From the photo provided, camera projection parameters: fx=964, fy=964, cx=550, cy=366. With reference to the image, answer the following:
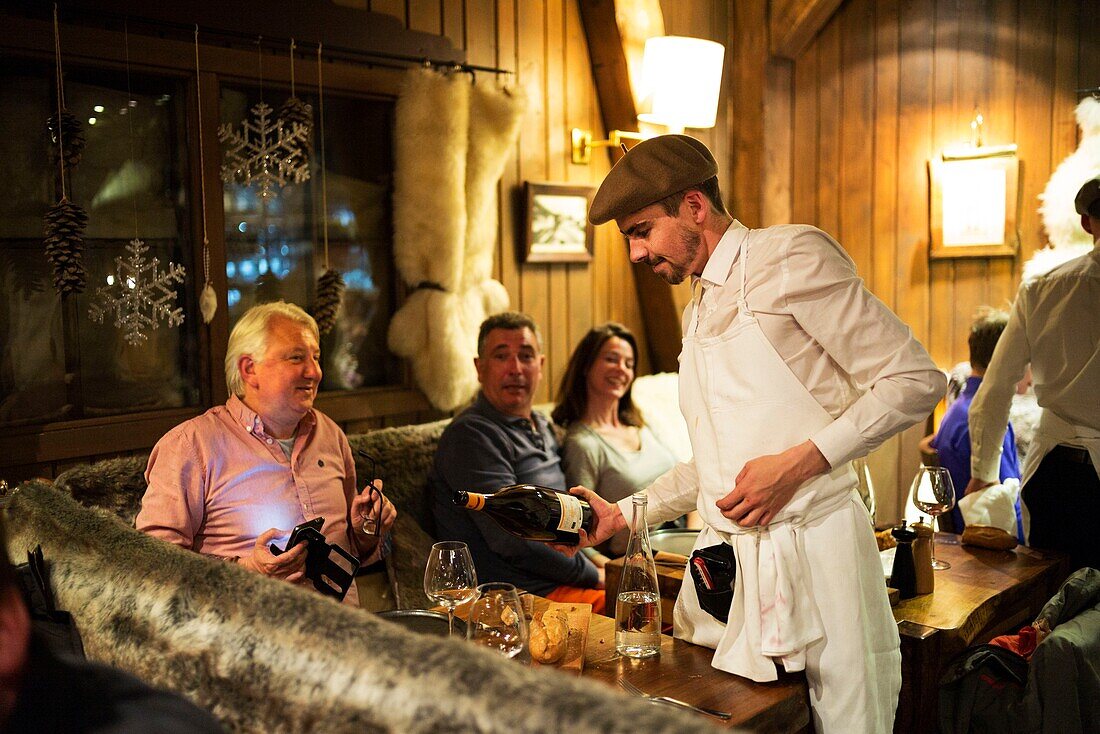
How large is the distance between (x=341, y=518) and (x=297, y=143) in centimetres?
120

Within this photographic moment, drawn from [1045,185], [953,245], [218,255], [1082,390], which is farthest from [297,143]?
[1045,185]

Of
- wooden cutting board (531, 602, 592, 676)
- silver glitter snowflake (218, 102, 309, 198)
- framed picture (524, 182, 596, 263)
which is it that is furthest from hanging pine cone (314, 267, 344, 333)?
wooden cutting board (531, 602, 592, 676)

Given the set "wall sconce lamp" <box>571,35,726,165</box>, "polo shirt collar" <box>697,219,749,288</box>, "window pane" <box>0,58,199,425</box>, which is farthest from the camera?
"wall sconce lamp" <box>571,35,726,165</box>

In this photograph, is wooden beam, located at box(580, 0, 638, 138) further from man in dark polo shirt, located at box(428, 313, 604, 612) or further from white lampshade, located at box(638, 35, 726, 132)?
man in dark polo shirt, located at box(428, 313, 604, 612)

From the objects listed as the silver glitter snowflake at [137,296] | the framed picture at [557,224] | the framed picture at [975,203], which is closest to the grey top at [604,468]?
the framed picture at [557,224]

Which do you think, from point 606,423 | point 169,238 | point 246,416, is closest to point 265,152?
point 169,238

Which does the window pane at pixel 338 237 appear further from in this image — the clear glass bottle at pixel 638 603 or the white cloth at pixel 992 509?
the white cloth at pixel 992 509

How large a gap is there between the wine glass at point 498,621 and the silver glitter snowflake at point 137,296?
1540mm

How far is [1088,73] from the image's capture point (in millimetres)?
4086

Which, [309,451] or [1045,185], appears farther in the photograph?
[1045,185]

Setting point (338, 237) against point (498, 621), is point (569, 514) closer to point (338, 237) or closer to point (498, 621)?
point (498, 621)

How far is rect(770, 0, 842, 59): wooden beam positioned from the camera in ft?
13.0

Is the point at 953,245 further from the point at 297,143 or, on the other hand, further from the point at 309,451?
the point at 309,451

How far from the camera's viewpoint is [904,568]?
2115 millimetres
